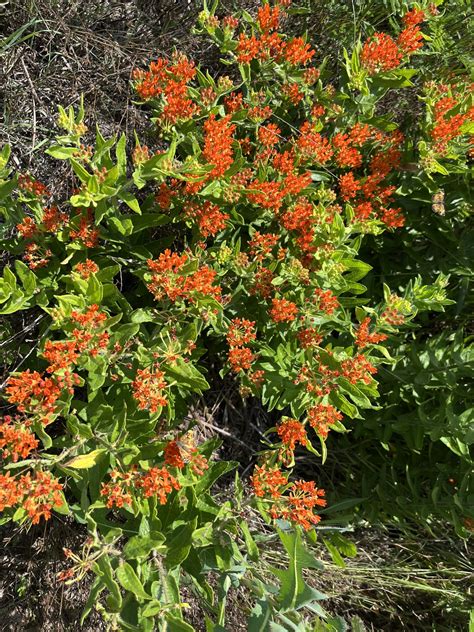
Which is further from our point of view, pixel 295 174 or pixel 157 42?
pixel 157 42

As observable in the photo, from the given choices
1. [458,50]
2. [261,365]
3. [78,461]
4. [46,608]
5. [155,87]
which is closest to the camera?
[78,461]

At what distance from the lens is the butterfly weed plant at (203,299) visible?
81.4 inches

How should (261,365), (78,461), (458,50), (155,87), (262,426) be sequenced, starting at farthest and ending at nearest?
(262,426)
(458,50)
(261,365)
(155,87)
(78,461)

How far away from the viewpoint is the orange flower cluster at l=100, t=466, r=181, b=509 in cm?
204

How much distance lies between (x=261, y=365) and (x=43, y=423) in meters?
1.18

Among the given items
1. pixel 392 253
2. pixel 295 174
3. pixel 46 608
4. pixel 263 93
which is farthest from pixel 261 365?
pixel 46 608

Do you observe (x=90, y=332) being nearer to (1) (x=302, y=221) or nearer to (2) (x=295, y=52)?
(1) (x=302, y=221)

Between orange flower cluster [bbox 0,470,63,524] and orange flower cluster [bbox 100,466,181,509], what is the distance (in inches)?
7.9

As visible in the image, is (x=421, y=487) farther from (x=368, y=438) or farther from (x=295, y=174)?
(x=295, y=174)

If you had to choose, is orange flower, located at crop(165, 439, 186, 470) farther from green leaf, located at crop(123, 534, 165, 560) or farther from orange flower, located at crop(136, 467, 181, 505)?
green leaf, located at crop(123, 534, 165, 560)

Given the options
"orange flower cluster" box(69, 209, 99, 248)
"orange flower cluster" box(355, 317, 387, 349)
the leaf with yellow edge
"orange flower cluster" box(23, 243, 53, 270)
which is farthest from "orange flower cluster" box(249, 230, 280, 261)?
the leaf with yellow edge

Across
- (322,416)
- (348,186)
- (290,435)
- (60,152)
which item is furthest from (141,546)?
(348,186)

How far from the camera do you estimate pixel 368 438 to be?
338 centimetres

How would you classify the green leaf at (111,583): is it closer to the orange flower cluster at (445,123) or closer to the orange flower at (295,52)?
the orange flower cluster at (445,123)
